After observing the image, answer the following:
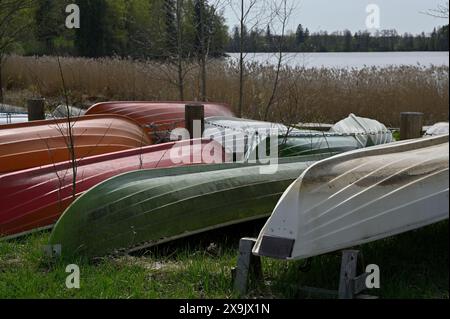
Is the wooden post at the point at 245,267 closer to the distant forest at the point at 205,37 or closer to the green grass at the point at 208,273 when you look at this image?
the green grass at the point at 208,273

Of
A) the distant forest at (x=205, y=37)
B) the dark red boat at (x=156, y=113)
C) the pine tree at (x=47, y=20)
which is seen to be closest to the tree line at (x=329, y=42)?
the distant forest at (x=205, y=37)

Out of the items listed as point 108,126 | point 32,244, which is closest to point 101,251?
point 32,244

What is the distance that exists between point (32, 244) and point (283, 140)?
267cm

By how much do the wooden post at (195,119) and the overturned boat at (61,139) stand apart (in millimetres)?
612

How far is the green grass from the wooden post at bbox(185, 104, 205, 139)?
108 inches

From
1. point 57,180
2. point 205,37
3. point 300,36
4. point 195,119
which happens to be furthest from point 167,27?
point 57,180

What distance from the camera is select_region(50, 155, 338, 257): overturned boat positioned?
168 inches

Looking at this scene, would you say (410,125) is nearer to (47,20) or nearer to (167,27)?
(167,27)

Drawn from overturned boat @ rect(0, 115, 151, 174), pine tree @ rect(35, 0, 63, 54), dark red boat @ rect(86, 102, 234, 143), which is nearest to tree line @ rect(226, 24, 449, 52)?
dark red boat @ rect(86, 102, 234, 143)

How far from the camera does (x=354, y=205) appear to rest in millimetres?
3424

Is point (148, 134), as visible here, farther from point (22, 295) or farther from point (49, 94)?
point (49, 94)

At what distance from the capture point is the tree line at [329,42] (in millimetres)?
5109

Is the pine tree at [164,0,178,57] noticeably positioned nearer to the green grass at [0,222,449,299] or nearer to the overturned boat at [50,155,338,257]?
the overturned boat at [50,155,338,257]
